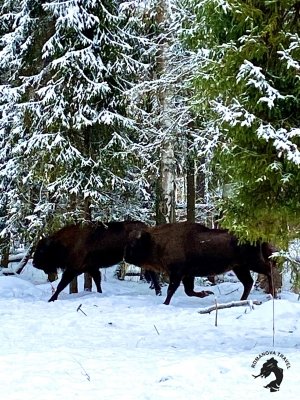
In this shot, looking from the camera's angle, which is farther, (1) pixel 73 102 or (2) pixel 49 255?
(2) pixel 49 255

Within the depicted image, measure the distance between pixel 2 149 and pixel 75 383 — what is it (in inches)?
424

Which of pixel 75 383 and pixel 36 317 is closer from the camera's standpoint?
pixel 75 383

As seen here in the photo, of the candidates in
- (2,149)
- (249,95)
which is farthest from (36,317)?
(2,149)

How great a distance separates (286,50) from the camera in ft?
19.5

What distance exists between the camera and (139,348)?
22.0ft

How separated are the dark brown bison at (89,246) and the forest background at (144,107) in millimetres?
344

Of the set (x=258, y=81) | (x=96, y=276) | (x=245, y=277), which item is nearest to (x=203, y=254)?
(x=245, y=277)

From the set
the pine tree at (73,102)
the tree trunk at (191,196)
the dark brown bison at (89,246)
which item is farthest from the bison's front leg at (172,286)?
the tree trunk at (191,196)

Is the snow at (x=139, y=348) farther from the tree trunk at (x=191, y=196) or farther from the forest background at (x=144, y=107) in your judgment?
the tree trunk at (x=191, y=196)

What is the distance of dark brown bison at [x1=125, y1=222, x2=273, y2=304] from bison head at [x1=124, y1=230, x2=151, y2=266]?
212mm

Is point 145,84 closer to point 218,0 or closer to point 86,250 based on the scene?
point 86,250

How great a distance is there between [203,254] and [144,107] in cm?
553

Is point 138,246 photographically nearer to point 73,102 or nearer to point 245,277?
point 245,277

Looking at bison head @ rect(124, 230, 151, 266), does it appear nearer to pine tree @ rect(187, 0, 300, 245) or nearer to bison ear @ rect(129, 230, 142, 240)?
bison ear @ rect(129, 230, 142, 240)
